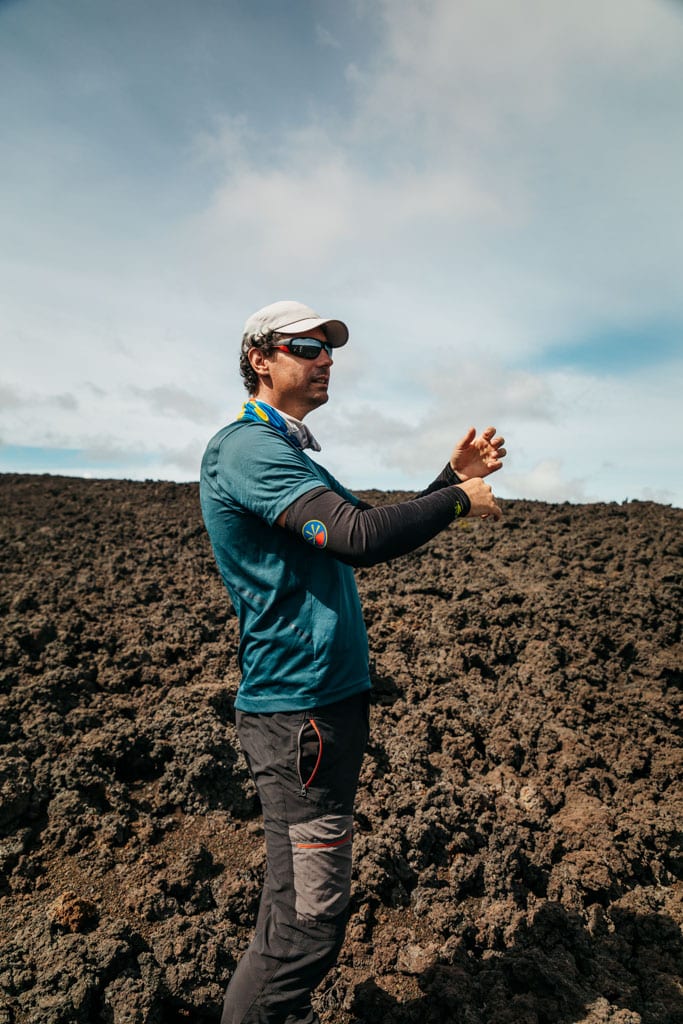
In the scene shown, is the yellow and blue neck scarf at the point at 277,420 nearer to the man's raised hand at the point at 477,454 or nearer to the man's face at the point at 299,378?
the man's face at the point at 299,378

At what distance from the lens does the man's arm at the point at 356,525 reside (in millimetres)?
1744

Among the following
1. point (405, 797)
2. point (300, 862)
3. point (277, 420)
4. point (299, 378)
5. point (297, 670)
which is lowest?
point (405, 797)

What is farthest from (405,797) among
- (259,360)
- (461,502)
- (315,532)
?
(259,360)

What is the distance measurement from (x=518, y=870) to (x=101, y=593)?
4.52 m

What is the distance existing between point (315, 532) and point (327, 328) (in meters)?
0.80

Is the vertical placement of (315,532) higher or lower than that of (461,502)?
lower

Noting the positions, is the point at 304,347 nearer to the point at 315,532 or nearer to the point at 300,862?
the point at 315,532

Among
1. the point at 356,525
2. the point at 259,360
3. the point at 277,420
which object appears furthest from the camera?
the point at 259,360

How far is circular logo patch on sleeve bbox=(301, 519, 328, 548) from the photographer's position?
175 cm

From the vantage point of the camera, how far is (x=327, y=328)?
7.22 ft

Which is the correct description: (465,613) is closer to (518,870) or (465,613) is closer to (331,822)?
(518,870)

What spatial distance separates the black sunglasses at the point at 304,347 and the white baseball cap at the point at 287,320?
0.10 feet

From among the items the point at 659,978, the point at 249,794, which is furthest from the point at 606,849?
the point at 249,794

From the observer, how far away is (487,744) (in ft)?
14.5
